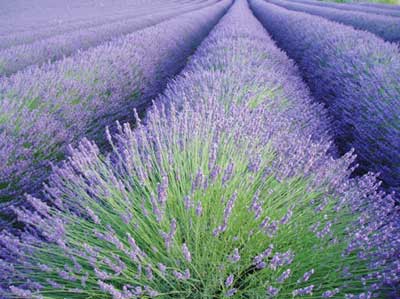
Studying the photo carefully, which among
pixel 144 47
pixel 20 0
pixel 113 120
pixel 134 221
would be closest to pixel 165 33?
pixel 144 47

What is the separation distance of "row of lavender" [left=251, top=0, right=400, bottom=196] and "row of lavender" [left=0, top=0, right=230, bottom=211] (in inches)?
105

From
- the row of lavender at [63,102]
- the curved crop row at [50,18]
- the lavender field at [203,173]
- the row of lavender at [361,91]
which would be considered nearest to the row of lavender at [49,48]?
the lavender field at [203,173]

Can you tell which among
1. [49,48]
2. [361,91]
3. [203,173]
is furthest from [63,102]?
[49,48]

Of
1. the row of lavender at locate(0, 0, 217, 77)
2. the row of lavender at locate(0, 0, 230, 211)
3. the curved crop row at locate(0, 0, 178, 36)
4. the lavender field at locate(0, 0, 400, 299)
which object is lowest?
the lavender field at locate(0, 0, 400, 299)

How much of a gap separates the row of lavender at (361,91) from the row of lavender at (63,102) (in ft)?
8.76

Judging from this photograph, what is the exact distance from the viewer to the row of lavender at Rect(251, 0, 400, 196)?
2990 mm

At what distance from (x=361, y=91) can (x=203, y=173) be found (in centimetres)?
263

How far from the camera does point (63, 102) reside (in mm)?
3406

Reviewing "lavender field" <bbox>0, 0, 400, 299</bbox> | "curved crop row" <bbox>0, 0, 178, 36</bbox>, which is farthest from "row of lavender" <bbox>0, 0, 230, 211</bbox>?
"curved crop row" <bbox>0, 0, 178, 36</bbox>

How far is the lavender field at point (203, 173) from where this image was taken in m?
1.45

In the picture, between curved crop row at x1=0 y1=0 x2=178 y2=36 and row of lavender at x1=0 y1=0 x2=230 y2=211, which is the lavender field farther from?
curved crop row at x1=0 y1=0 x2=178 y2=36

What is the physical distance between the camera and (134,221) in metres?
1.49

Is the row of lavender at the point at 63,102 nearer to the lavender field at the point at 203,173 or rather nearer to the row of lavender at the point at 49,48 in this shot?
the lavender field at the point at 203,173

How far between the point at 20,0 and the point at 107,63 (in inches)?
1036
